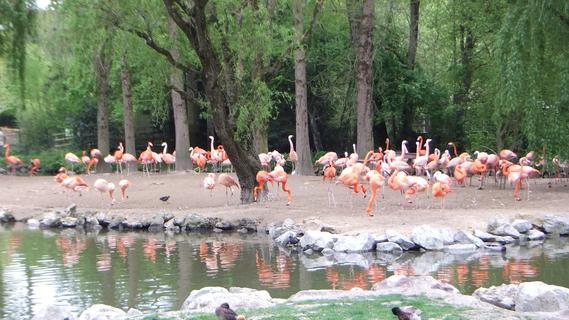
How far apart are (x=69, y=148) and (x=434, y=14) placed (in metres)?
16.4

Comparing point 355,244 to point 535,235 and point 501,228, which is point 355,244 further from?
point 535,235

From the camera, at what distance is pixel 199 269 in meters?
12.4

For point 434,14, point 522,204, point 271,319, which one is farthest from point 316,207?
point 434,14

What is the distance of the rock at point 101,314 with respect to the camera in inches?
330

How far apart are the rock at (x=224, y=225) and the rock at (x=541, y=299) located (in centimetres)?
884

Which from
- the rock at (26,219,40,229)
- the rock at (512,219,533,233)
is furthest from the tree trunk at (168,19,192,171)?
the rock at (512,219,533,233)

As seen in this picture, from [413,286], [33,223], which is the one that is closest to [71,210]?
[33,223]

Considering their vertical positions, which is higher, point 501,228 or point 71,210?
point 71,210

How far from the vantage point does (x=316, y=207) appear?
56.1 ft

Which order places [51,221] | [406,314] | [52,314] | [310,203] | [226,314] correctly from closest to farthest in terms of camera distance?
[406,314]
[226,314]
[52,314]
[310,203]
[51,221]

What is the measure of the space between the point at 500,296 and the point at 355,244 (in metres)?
4.59

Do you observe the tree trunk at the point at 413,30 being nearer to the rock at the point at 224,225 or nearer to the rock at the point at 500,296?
the rock at the point at 224,225

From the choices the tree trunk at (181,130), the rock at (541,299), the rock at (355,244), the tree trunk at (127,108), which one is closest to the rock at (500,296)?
the rock at (541,299)

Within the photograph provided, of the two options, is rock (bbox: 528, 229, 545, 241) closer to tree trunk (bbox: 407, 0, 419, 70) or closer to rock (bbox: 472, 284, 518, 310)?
rock (bbox: 472, 284, 518, 310)
